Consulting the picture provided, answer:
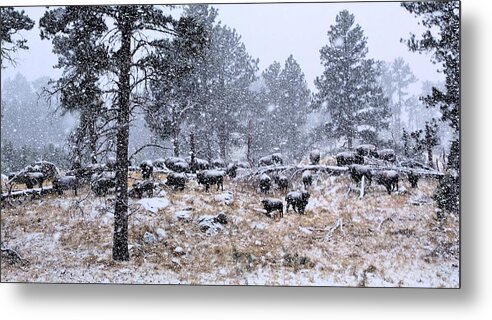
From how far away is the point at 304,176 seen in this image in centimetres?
602

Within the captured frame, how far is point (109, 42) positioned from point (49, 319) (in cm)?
370

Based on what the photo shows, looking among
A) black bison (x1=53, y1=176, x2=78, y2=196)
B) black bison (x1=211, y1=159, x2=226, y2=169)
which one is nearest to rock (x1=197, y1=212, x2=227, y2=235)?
black bison (x1=211, y1=159, x2=226, y2=169)

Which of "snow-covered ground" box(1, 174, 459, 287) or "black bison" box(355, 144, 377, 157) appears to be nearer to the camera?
"snow-covered ground" box(1, 174, 459, 287)

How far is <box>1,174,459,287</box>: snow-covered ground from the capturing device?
583cm

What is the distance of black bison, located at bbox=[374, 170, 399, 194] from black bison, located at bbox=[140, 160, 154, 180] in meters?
2.86

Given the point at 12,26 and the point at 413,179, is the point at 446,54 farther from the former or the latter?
the point at 12,26

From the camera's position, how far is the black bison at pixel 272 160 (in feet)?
19.9

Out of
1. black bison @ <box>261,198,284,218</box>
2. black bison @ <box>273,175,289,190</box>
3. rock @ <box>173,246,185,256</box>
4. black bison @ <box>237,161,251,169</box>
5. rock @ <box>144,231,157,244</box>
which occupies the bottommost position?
rock @ <box>173,246,185,256</box>

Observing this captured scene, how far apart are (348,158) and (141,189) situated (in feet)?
8.77

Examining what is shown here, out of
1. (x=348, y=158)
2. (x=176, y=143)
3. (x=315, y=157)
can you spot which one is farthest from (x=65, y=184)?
(x=348, y=158)

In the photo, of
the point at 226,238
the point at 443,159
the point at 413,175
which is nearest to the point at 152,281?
the point at 226,238

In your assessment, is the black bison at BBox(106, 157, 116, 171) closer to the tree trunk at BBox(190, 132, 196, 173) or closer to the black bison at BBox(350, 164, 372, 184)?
the tree trunk at BBox(190, 132, 196, 173)

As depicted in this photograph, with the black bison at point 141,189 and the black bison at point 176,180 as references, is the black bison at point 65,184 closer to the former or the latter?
the black bison at point 141,189

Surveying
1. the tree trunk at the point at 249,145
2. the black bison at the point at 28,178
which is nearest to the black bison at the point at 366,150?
the tree trunk at the point at 249,145
